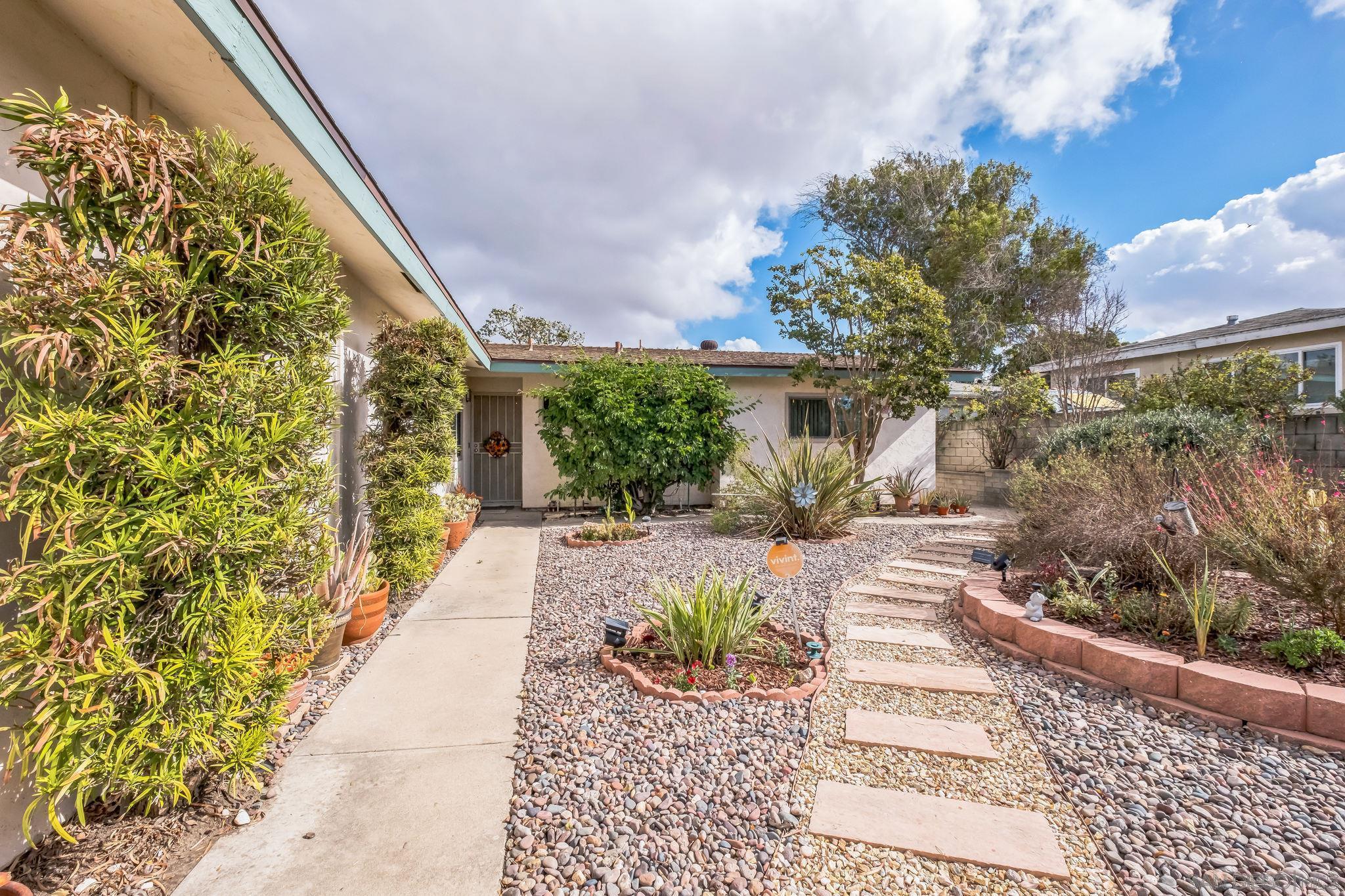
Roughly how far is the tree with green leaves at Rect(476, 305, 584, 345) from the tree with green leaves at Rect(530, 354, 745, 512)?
2236 centimetres

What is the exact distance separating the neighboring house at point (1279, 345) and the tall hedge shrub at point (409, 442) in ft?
44.2

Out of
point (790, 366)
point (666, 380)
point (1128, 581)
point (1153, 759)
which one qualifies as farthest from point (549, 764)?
point (790, 366)

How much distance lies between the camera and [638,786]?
2.18 metres

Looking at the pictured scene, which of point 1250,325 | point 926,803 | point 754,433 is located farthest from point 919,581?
point 1250,325

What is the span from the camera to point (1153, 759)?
2361 mm

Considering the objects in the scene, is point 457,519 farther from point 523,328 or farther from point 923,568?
point 523,328

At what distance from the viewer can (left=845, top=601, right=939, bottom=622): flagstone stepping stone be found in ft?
14.0

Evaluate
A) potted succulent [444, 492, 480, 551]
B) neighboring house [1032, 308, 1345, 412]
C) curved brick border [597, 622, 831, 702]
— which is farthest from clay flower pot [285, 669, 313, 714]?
neighboring house [1032, 308, 1345, 412]

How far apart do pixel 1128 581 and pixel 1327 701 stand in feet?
5.61

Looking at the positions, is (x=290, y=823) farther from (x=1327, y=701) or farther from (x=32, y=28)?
(x=1327, y=701)

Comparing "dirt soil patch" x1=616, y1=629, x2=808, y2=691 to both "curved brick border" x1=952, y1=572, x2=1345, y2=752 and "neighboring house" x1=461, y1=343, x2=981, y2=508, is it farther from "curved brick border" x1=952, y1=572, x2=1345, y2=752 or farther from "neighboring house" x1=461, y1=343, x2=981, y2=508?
"neighboring house" x1=461, y1=343, x2=981, y2=508

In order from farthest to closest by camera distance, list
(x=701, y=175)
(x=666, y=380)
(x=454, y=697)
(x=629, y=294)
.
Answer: (x=629, y=294) < (x=701, y=175) < (x=666, y=380) < (x=454, y=697)

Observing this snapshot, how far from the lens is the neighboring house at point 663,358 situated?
10469 millimetres

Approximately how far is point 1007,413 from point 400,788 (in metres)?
12.5
